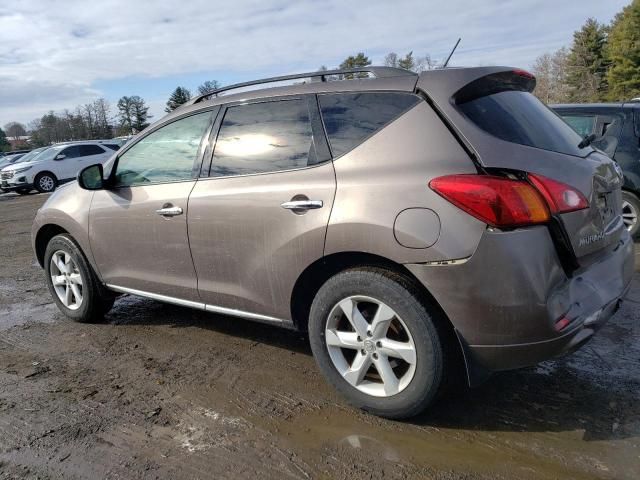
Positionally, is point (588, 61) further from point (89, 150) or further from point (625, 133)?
point (625, 133)

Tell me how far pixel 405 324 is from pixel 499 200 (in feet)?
2.44

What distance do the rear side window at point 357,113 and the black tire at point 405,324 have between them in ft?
2.36

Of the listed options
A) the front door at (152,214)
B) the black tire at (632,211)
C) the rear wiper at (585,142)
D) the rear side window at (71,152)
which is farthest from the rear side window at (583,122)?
the rear side window at (71,152)

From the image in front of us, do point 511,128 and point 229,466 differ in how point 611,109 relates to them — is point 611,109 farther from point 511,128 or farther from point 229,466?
point 229,466

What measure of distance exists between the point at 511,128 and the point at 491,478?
64.8 inches

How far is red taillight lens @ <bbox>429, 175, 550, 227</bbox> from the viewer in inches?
95.3

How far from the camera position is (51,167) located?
20.2 meters

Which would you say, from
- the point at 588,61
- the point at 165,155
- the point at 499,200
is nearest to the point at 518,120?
the point at 499,200

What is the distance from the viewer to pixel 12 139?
96438 mm

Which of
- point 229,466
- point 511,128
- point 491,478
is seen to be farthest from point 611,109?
point 229,466

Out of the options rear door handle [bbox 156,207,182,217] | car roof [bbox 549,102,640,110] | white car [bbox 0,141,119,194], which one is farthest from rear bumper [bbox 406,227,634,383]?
white car [bbox 0,141,119,194]

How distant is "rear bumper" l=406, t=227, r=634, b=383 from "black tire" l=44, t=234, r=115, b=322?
3018mm

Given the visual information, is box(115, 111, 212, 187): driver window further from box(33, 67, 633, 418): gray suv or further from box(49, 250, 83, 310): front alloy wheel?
box(49, 250, 83, 310): front alloy wheel

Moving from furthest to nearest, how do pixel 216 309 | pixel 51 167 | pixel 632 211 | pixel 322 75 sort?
pixel 51 167
pixel 632 211
pixel 216 309
pixel 322 75
